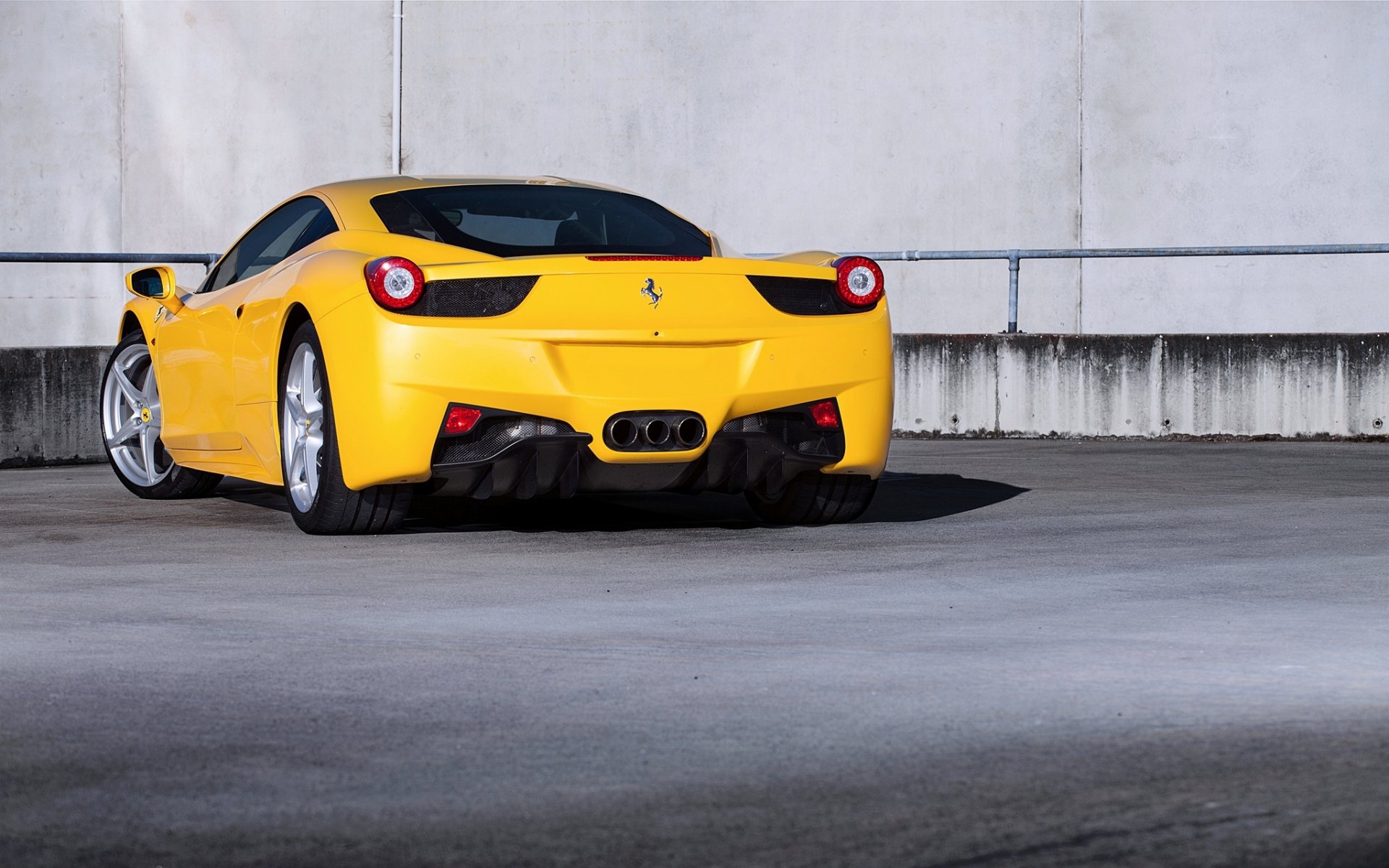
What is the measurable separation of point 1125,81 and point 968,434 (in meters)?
4.65

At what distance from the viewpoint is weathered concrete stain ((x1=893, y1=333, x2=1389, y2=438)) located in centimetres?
1351

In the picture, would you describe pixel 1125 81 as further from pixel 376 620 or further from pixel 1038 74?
pixel 376 620


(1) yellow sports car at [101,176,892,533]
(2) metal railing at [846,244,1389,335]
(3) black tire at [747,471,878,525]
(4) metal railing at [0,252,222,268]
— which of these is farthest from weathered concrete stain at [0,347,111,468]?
(3) black tire at [747,471,878,525]

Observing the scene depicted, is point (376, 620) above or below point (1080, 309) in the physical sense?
below

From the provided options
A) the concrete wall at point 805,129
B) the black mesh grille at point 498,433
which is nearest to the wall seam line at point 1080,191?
the concrete wall at point 805,129

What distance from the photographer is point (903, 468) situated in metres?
10.7

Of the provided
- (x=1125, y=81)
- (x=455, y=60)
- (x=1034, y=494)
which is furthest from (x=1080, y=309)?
(x=1034, y=494)

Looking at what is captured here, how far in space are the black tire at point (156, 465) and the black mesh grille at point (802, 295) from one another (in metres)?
3.14

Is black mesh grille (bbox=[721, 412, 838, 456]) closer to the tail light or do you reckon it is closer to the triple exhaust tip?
the triple exhaust tip

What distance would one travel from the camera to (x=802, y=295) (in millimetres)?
6926

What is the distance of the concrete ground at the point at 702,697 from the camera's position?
2.99 metres

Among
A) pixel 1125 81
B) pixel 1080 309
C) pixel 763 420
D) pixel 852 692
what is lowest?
pixel 852 692

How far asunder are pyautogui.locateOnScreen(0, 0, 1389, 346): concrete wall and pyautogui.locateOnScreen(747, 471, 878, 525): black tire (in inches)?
390

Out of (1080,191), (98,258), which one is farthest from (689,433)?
(1080,191)
